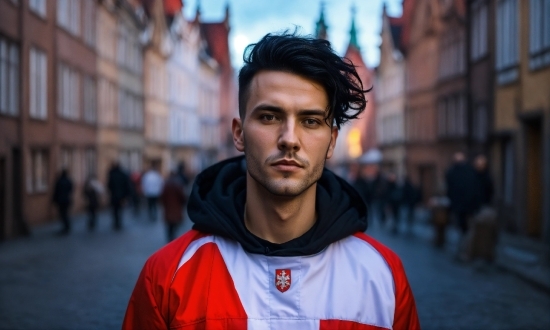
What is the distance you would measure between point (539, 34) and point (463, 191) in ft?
17.3

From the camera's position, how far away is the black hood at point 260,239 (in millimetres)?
3135

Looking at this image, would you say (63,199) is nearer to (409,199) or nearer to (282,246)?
(409,199)

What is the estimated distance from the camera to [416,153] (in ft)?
150

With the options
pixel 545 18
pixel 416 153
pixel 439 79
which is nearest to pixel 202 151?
pixel 416 153

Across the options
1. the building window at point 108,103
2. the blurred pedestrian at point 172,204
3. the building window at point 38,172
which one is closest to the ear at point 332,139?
the blurred pedestrian at point 172,204

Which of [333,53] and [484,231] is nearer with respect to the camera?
[333,53]

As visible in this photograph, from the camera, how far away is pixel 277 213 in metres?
3.15

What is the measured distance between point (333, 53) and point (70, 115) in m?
29.1

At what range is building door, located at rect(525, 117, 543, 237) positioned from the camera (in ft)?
70.1

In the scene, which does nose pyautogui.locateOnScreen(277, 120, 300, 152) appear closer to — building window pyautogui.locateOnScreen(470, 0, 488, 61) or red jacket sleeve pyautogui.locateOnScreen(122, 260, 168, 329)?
red jacket sleeve pyautogui.locateOnScreen(122, 260, 168, 329)

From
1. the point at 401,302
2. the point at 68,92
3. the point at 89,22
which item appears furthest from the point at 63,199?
the point at 401,302

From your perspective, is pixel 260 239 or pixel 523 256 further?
pixel 523 256

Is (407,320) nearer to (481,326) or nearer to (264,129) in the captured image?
(264,129)

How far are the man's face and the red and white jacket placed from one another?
29 cm
